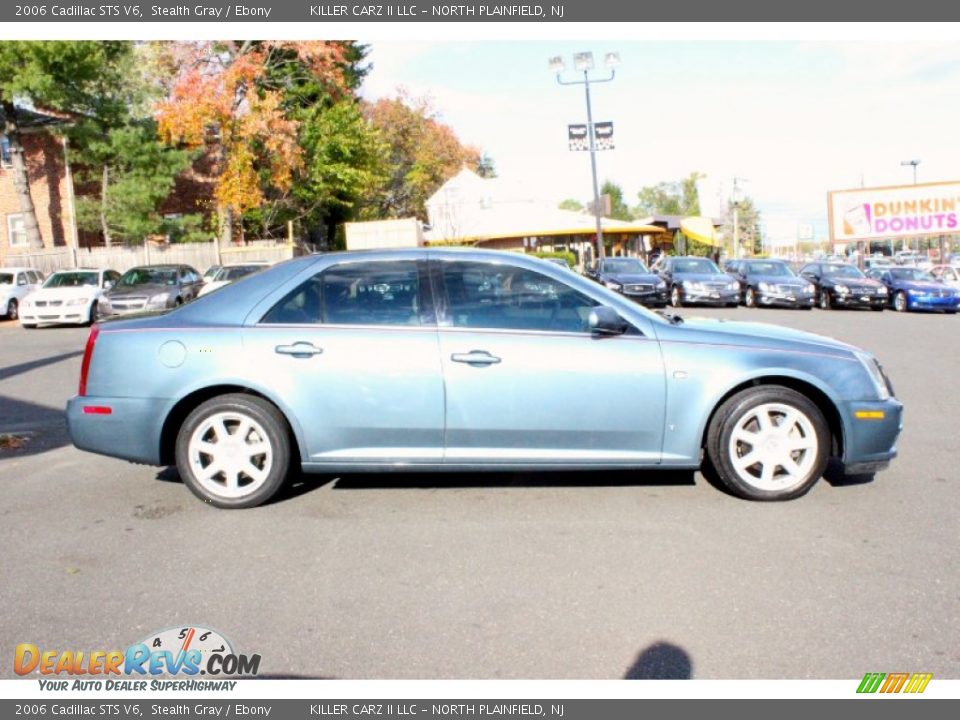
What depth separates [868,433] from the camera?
512 cm

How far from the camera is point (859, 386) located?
5.17m

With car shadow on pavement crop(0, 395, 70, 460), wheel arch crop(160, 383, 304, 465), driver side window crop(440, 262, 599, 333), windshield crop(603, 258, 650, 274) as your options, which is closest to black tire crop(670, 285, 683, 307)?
windshield crop(603, 258, 650, 274)

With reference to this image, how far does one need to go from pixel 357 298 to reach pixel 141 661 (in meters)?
2.56

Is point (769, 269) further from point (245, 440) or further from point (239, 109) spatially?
point (245, 440)

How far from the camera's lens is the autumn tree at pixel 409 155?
56625 mm

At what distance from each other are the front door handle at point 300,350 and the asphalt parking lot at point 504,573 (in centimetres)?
98

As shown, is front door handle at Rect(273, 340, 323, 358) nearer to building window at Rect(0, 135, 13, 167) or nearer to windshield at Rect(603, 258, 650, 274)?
windshield at Rect(603, 258, 650, 274)

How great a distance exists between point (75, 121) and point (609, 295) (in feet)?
97.0

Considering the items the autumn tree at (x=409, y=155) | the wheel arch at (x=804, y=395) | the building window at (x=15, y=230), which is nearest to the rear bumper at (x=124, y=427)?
the wheel arch at (x=804, y=395)

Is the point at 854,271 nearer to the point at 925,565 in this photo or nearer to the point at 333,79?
the point at 333,79

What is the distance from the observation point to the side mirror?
16.6ft

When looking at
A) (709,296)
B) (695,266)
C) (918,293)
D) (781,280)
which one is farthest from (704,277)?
(918,293)

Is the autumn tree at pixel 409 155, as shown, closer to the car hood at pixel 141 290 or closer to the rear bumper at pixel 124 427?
the car hood at pixel 141 290

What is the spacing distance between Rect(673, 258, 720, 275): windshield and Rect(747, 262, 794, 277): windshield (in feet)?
3.88
